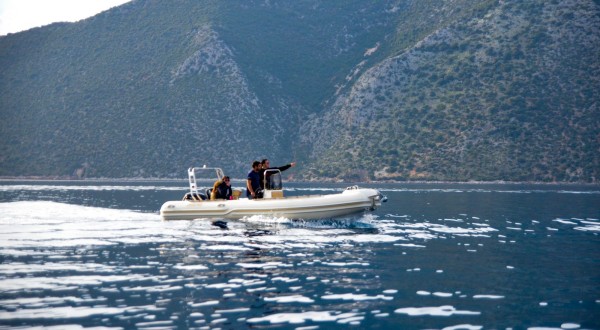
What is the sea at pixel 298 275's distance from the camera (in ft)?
42.5

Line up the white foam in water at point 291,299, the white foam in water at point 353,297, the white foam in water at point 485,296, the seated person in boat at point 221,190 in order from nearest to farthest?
the white foam in water at point 291,299
the white foam in water at point 353,297
the white foam in water at point 485,296
the seated person in boat at point 221,190

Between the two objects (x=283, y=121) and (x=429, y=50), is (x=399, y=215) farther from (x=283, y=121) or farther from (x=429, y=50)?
(x=283, y=121)

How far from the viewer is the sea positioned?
510 inches

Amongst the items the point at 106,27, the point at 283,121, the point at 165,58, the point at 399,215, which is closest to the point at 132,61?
the point at 165,58

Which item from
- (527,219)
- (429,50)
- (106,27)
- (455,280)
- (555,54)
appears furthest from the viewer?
(106,27)

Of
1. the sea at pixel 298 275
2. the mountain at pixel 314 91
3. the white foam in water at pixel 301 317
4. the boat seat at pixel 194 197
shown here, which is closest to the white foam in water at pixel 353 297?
the sea at pixel 298 275

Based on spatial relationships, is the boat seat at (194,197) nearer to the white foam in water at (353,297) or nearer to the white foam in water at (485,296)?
the white foam in water at (353,297)

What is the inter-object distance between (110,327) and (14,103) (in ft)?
457

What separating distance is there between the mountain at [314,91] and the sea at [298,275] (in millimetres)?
64238

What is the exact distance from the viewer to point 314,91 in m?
139

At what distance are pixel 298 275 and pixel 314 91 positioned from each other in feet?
402

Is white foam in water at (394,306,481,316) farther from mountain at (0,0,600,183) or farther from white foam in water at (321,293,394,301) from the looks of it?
mountain at (0,0,600,183)

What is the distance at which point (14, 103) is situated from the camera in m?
139

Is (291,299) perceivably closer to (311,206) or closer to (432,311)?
(432,311)
